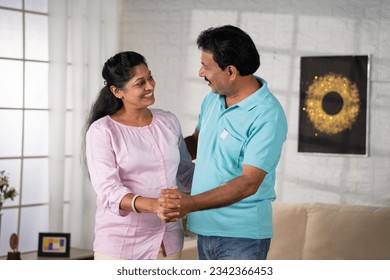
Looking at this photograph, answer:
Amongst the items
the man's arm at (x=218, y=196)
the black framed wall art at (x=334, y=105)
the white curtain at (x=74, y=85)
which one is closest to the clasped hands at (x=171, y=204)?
the man's arm at (x=218, y=196)

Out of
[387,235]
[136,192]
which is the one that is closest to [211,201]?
[136,192]

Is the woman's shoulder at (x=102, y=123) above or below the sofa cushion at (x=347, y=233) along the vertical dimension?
above

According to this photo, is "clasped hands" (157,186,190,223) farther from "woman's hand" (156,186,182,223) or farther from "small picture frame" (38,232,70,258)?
"small picture frame" (38,232,70,258)

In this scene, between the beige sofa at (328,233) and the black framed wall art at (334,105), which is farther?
the black framed wall art at (334,105)

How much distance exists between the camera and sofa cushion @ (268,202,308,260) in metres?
3.81

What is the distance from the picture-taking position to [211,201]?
6.12ft

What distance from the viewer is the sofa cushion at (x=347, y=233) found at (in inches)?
144

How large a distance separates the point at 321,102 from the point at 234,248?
220cm

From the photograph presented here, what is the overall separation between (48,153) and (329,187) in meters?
1.55

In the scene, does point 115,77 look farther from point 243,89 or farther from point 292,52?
point 292,52

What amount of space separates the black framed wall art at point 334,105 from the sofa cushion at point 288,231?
1.15ft

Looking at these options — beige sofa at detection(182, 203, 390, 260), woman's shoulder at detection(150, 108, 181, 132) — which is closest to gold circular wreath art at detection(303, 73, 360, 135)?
beige sofa at detection(182, 203, 390, 260)

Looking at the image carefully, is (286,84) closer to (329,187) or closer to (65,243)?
(329,187)

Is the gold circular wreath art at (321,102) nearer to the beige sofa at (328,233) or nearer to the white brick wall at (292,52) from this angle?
the white brick wall at (292,52)
